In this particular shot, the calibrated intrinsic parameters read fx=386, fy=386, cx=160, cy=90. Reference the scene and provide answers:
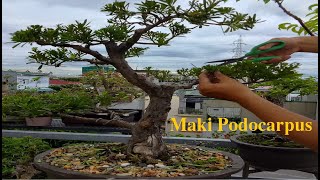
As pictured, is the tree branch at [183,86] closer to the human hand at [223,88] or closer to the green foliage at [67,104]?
the green foliage at [67,104]

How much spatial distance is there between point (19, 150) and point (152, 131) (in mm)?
823

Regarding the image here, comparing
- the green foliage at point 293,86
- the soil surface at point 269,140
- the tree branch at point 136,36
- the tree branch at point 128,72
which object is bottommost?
the soil surface at point 269,140

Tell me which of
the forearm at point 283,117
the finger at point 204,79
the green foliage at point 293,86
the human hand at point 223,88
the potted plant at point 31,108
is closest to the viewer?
the forearm at point 283,117

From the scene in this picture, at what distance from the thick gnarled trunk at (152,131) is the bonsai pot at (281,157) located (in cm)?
41

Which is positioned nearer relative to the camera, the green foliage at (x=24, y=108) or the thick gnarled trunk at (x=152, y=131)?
the green foliage at (x=24, y=108)

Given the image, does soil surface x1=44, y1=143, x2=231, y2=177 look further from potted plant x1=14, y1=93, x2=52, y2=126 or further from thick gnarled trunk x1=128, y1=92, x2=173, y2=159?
potted plant x1=14, y1=93, x2=52, y2=126

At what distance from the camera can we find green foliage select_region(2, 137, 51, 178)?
1661mm

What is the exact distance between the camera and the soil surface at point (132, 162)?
1.07m

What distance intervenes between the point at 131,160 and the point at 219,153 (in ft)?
1.08

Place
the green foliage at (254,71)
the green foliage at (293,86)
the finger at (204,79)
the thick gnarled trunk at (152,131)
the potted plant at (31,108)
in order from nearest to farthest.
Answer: the finger at (204,79)
the green foliage at (254,71)
the potted plant at (31,108)
the thick gnarled trunk at (152,131)
the green foliage at (293,86)

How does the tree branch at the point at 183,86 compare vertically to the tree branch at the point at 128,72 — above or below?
below

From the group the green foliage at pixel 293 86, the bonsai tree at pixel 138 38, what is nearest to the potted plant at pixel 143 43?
the bonsai tree at pixel 138 38

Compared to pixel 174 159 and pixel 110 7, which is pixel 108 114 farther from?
pixel 110 7

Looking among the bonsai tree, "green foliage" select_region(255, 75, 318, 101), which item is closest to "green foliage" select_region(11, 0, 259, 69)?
the bonsai tree
